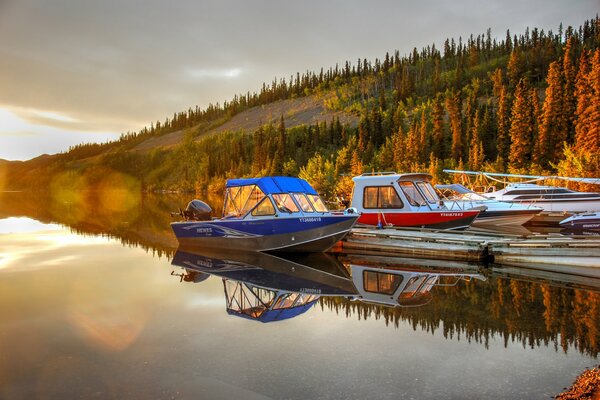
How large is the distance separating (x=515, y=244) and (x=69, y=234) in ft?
80.3

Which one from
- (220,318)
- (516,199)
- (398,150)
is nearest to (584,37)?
(398,150)

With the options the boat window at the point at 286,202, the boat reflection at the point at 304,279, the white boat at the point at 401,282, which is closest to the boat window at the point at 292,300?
the boat reflection at the point at 304,279

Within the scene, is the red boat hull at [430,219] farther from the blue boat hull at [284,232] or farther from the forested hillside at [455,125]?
the forested hillside at [455,125]

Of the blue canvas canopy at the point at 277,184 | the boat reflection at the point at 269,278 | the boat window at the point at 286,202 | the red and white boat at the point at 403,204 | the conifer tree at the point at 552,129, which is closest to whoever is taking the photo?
the boat reflection at the point at 269,278

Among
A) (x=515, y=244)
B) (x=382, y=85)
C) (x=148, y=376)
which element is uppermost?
(x=382, y=85)

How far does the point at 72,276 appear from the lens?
51.6 feet

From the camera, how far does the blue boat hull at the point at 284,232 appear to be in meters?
17.4

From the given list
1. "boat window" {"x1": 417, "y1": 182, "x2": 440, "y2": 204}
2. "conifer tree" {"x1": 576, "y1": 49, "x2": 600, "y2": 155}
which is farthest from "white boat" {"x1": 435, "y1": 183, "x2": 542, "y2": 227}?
"conifer tree" {"x1": 576, "y1": 49, "x2": 600, "y2": 155}

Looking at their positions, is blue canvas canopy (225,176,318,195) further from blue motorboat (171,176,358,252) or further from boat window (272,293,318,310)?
boat window (272,293,318,310)

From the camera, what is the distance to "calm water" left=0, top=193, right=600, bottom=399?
688 cm

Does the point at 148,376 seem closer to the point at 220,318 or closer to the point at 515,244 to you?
the point at 220,318

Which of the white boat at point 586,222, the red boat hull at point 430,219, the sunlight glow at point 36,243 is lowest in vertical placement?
the sunlight glow at point 36,243

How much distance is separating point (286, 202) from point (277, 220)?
83 centimetres

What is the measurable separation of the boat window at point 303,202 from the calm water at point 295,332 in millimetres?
2459
